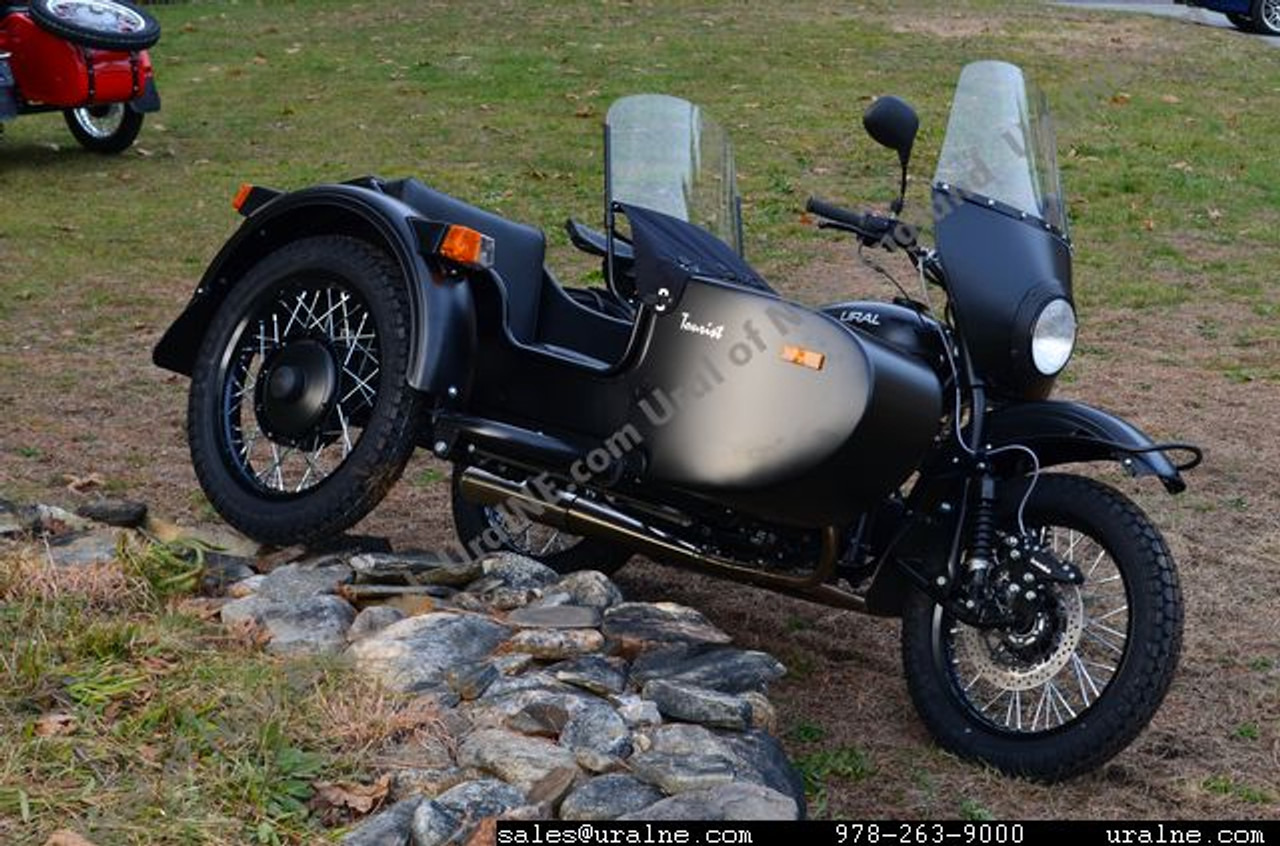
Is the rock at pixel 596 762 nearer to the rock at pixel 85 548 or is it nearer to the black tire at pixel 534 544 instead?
the rock at pixel 85 548

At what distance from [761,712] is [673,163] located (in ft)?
5.63

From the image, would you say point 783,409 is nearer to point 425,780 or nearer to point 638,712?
point 638,712

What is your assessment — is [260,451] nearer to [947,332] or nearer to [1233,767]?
[947,332]

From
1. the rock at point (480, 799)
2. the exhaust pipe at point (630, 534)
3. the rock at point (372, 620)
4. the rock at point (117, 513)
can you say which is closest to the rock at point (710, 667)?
the exhaust pipe at point (630, 534)

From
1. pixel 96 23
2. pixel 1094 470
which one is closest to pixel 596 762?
pixel 1094 470

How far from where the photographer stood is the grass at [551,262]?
13.3 ft

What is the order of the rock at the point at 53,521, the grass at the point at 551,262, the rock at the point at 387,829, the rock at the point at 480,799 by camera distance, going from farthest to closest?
the rock at the point at 53,521 < the grass at the point at 551,262 < the rock at the point at 480,799 < the rock at the point at 387,829

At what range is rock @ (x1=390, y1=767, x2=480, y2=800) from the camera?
12.7 ft

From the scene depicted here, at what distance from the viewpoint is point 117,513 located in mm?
5473

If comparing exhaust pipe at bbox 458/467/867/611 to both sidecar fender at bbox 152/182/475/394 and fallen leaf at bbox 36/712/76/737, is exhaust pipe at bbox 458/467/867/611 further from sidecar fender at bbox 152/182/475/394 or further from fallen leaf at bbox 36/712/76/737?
fallen leaf at bbox 36/712/76/737

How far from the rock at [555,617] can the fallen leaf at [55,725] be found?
117 cm

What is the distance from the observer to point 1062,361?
4781mm

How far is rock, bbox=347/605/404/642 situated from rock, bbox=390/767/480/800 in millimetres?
761

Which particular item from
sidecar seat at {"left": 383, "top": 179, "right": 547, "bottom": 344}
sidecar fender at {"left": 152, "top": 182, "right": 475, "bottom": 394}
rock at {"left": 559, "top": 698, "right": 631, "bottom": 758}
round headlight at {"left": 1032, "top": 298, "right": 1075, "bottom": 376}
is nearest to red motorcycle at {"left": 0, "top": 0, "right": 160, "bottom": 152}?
sidecar fender at {"left": 152, "top": 182, "right": 475, "bottom": 394}
